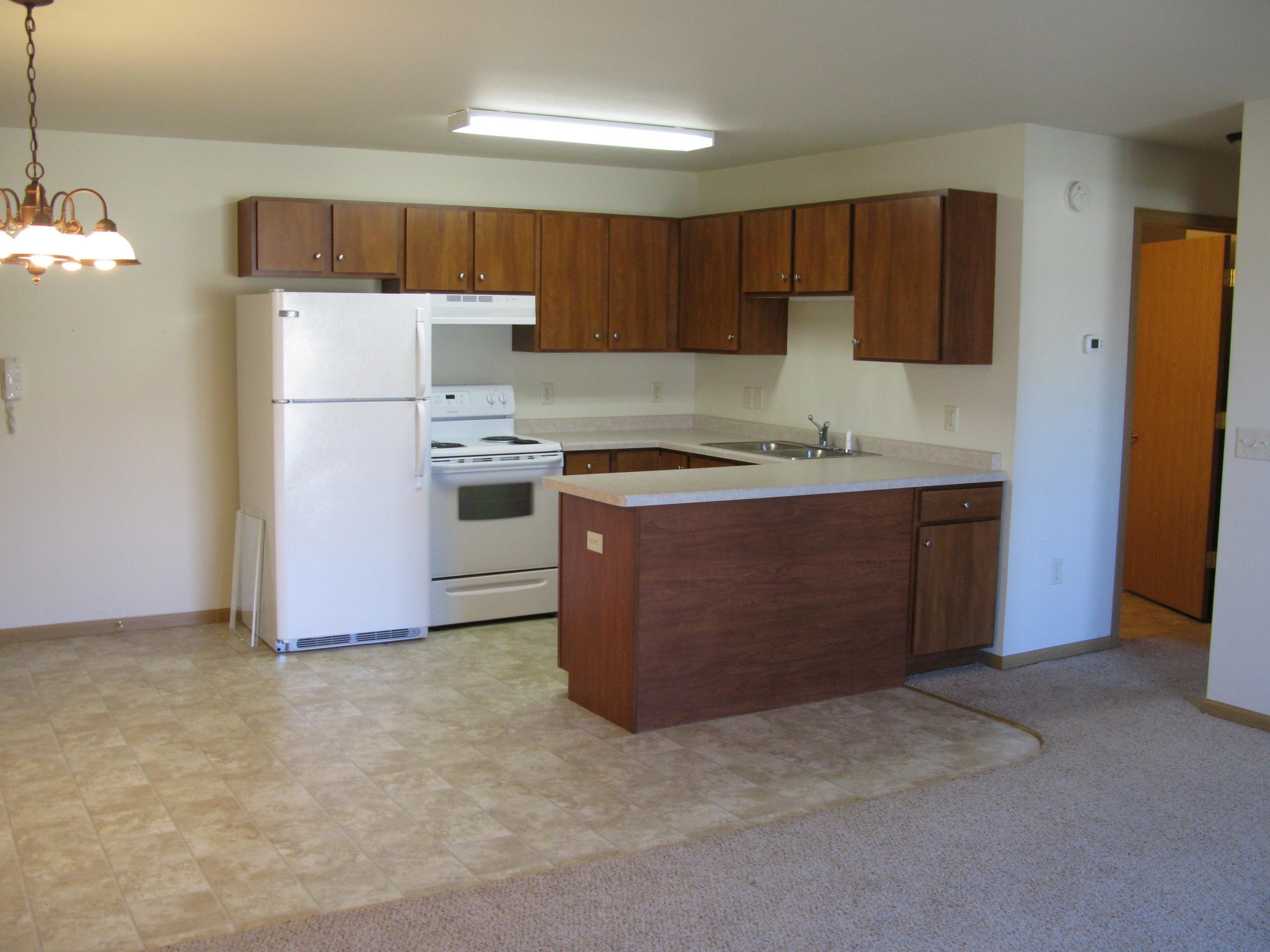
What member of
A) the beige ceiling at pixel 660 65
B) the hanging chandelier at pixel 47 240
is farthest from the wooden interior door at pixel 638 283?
the hanging chandelier at pixel 47 240

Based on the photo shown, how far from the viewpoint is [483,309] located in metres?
5.74

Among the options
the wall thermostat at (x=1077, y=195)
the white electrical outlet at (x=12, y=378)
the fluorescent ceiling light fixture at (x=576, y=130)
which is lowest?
the white electrical outlet at (x=12, y=378)

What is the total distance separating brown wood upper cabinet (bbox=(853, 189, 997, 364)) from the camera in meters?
4.81

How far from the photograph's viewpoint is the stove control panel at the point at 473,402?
6000mm

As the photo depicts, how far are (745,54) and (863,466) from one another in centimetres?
203

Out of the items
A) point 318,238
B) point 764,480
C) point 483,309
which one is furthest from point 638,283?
point 764,480

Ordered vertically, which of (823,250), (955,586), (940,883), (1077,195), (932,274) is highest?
(1077,195)

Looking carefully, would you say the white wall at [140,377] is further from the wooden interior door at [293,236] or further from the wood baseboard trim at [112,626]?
the wooden interior door at [293,236]

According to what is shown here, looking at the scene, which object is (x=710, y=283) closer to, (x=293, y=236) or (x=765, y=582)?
(x=293, y=236)

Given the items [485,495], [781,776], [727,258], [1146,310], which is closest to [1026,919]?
A: [781,776]

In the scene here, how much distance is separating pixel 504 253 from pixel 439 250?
35cm

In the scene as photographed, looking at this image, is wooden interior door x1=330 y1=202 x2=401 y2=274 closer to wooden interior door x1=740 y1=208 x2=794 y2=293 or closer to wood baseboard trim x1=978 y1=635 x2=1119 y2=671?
wooden interior door x1=740 y1=208 x2=794 y2=293

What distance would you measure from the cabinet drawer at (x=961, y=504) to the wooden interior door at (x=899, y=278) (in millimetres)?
570

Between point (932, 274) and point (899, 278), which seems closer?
point (932, 274)
